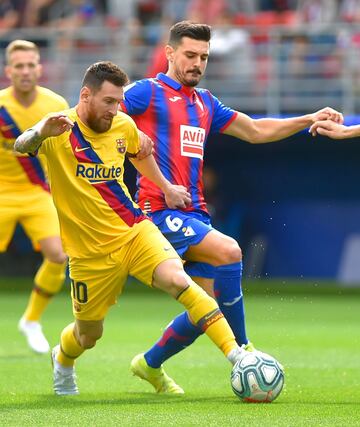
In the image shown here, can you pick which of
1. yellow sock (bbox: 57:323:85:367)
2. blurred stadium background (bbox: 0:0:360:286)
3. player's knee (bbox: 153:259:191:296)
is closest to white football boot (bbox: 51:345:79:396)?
yellow sock (bbox: 57:323:85:367)

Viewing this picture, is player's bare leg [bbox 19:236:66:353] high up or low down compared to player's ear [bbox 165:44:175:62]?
down

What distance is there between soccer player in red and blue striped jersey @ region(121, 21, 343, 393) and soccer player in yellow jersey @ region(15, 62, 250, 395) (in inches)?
16.6

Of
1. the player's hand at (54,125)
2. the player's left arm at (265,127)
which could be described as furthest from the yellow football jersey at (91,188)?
the player's left arm at (265,127)

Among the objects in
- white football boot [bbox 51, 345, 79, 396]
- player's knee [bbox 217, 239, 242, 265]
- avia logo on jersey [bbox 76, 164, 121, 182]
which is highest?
avia logo on jersey [bbox 76, 164, 121, 182]

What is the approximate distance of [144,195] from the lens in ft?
26.1

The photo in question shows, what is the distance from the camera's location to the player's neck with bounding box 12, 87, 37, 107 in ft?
36.2

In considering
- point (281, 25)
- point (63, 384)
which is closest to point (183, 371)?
point (63, 384)

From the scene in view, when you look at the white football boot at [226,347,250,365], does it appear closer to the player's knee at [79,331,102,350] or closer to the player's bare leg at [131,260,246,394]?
the player's bare leg at [131,260,246,394]

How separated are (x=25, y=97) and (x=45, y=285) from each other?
182 cm

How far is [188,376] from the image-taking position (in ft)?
28.6

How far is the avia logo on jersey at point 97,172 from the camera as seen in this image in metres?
7.19

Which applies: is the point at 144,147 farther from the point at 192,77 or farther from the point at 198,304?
the point at 198,304

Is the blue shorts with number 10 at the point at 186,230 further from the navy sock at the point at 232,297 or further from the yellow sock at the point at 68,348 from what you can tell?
the yellow sock at the point at 68,348

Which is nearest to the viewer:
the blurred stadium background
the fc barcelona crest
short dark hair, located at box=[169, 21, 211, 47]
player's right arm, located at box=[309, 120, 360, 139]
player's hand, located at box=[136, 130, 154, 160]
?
the fc barcelona crest
